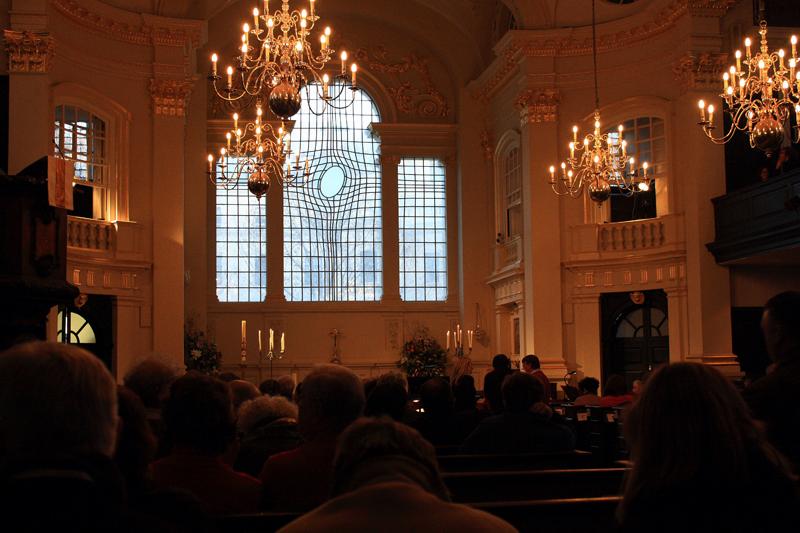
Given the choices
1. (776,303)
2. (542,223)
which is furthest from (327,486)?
(542,223)

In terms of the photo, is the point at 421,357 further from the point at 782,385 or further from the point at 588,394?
the point at 782,385

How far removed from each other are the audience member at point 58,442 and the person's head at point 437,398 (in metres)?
5.81

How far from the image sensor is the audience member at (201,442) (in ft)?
12.0

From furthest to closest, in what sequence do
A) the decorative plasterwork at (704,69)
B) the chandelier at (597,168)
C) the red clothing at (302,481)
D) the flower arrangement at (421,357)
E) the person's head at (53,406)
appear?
the flower arrangement at (421,357) < the decorative plasterwork at (704,69) < the chandelier at (597,168) < the red clothing at (302,481) < the person's head at (53,406)

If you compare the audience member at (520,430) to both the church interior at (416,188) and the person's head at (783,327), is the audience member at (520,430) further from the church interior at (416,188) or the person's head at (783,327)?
the church interior at (416,188)

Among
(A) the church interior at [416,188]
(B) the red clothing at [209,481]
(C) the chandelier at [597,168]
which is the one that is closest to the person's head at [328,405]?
(B) the red clothing at [209,481]

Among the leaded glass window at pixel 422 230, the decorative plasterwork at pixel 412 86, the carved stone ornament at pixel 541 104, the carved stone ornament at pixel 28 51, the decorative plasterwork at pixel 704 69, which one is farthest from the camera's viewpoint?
the decorative plasterwork at pixel 412 86

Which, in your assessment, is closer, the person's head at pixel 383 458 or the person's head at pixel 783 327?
the person's head at pixel 383 458

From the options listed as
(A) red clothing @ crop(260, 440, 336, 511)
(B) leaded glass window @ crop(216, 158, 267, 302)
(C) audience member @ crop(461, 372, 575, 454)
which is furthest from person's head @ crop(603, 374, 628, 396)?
(B) leaded glass window @ crop(216, 158, 267, 302)

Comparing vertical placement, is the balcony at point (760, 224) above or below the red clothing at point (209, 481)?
above

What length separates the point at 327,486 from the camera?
4.20 meters

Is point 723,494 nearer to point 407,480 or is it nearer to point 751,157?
Answer: point 407,480

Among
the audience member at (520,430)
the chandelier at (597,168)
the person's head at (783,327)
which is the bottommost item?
the audience member at (520,430)

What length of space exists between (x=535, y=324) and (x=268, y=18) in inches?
372
